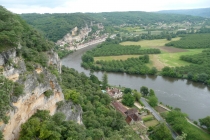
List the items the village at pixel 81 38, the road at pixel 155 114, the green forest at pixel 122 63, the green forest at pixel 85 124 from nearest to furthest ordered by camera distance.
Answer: the green forest at pixel 85 124 → the road at pixel 155 114 → the green forest at pixel 122 63 → the village at pixel 81 38

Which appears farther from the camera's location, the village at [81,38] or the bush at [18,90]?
the village at [81,38]

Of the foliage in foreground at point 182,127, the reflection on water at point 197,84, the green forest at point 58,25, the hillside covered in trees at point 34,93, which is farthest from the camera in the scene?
the green forest at point 58,25

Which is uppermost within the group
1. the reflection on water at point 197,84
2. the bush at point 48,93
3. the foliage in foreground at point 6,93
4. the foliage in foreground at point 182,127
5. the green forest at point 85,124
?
the foliage in foreground at point 6,93

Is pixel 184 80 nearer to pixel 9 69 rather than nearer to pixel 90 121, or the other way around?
pixel 90 121

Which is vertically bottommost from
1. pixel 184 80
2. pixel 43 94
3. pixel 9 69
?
pixel 184 80

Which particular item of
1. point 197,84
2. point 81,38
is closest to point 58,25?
point 81,38

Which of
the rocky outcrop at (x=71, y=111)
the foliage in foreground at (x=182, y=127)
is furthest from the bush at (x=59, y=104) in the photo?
the foliage in foreground at (x=182, y=127)

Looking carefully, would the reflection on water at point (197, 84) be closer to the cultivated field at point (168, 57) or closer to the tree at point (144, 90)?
the cultivated field at point (168, 57)

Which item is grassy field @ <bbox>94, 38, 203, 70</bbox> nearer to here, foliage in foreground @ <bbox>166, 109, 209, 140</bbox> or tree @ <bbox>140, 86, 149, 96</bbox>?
tree @ <bbox>140, 86, 149, 96</bbox>

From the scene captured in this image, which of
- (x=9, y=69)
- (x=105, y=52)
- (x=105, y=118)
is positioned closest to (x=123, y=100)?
(x=105, y=118)
